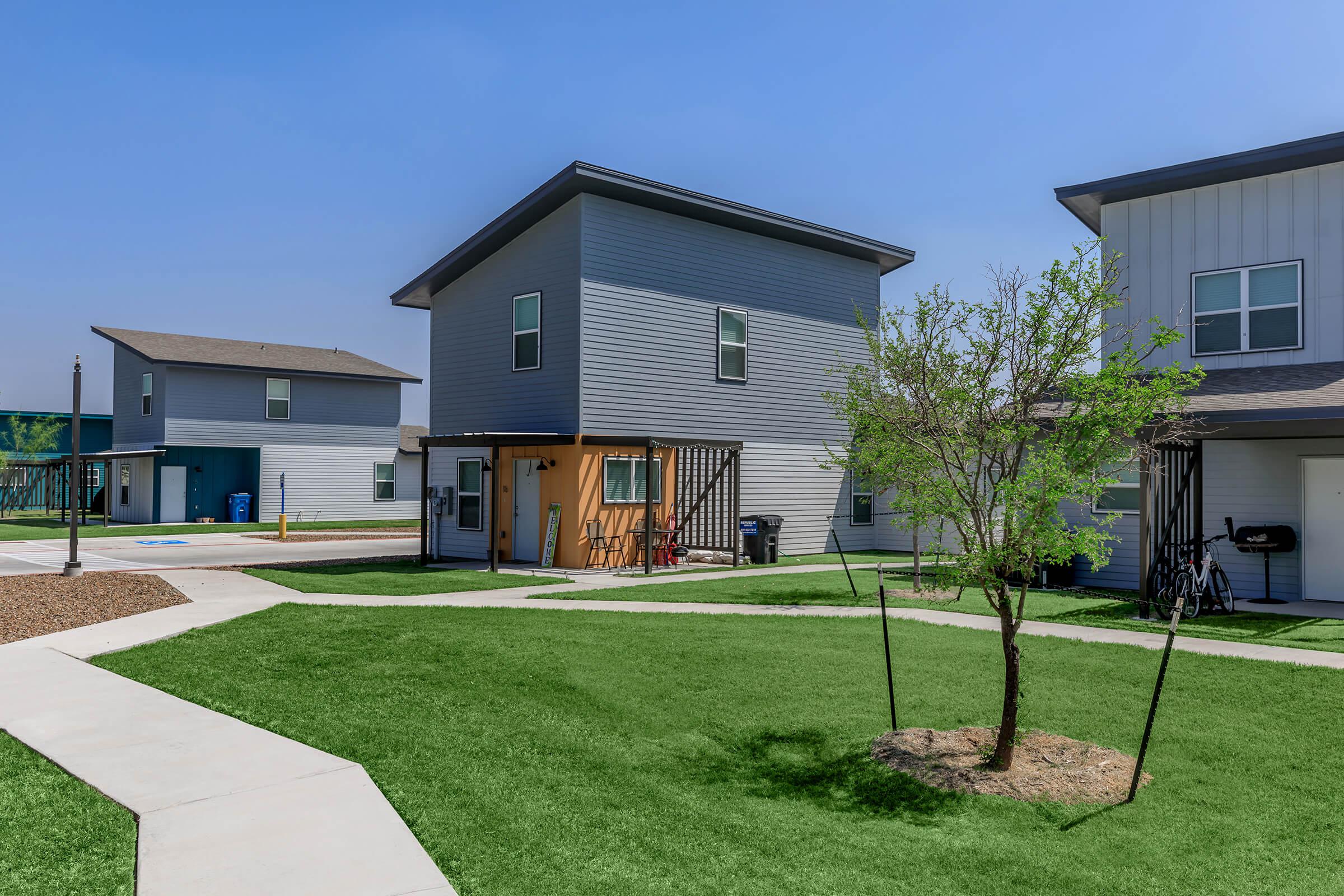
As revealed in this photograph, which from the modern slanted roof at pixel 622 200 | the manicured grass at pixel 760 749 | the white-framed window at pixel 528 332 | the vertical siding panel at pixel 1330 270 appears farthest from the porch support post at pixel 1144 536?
the white-framed window at pixel 528 332

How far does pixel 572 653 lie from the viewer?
9.39 meters

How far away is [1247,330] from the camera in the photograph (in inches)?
584

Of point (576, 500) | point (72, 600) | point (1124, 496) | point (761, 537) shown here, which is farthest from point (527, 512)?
point (1124, 496)

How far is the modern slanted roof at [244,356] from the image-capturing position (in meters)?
32.0

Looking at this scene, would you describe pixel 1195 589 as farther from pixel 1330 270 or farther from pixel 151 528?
pixel 151 528

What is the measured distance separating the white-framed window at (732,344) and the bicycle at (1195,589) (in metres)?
9.89

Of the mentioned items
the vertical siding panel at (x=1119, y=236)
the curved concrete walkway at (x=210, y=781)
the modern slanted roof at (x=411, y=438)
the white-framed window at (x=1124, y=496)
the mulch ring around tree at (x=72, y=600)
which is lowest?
the mulch ring around tree at (x=72, y=600)

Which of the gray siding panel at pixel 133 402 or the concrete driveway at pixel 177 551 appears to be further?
the gray siding panel at pixel 133 402

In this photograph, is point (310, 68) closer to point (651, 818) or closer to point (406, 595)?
point (406, 595)

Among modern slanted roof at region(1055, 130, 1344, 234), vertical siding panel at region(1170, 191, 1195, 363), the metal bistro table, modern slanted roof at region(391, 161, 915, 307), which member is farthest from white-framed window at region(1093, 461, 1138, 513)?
modern slanted roof at region(391, 161, 915, 307)

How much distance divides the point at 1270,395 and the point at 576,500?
11.7 m

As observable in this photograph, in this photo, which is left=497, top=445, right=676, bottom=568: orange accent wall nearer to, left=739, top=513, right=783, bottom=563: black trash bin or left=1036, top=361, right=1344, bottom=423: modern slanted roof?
left=739, top=513, right=783, bottom=563: black trash bin

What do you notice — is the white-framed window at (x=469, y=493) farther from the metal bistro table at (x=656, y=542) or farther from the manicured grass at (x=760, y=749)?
the manicured grass at (x=760, y=749)

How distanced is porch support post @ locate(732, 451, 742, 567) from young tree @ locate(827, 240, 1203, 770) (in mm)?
11577
